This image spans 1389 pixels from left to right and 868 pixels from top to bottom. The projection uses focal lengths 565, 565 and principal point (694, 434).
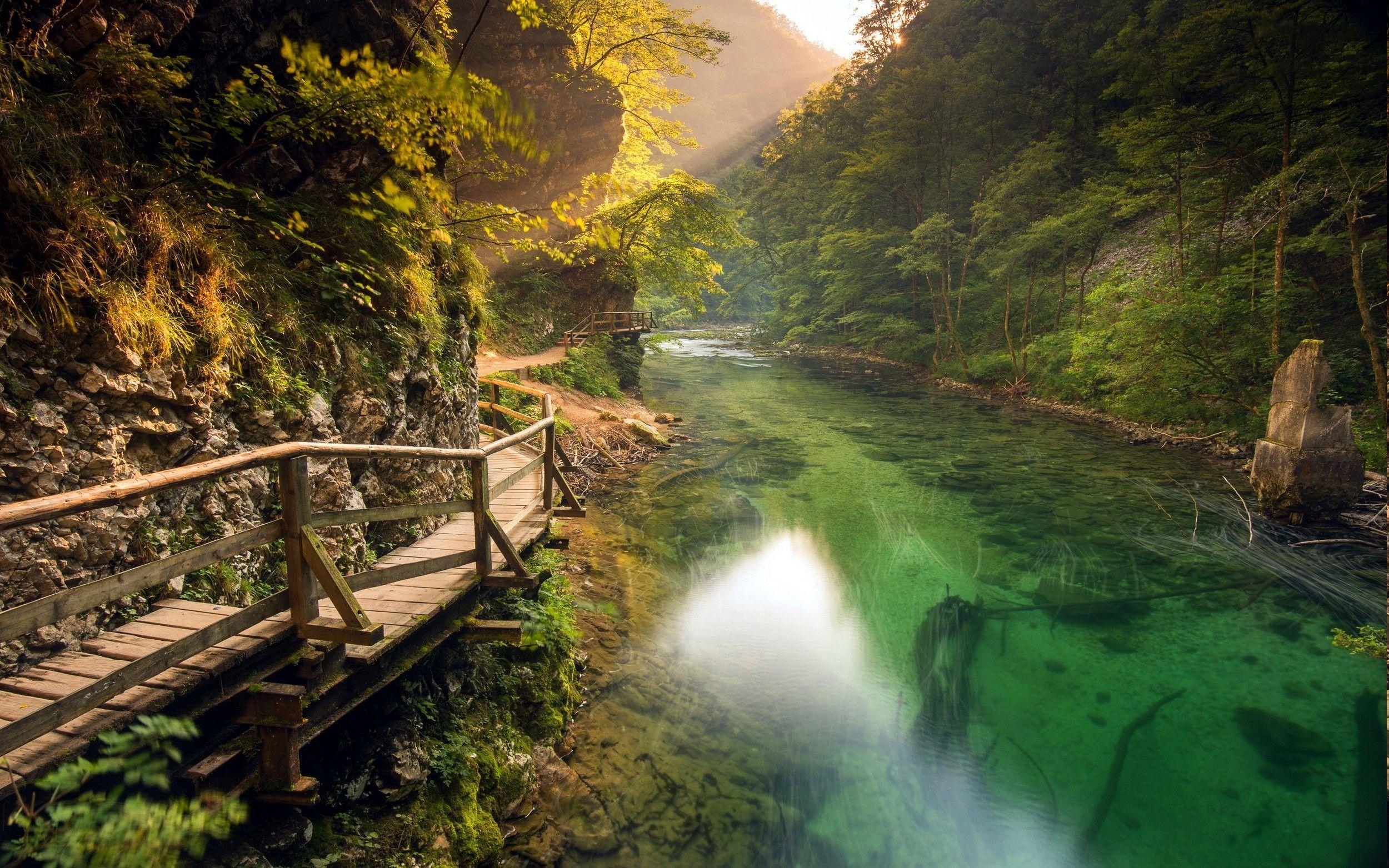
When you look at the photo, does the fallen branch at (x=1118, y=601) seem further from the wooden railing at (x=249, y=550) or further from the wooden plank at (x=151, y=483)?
the wooden plank at (x=151, y=483)

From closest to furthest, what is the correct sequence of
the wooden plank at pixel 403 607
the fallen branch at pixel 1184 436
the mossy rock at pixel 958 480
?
the wooden plank at pixel 403 607, the mossy rock at pixel 958 480, the fallen branch at pixel 1184 436

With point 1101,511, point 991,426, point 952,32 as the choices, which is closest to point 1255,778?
point 1101,511

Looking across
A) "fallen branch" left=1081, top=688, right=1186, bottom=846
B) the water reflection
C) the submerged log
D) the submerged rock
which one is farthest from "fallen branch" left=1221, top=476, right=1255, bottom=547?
the water reflection

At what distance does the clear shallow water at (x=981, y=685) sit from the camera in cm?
502

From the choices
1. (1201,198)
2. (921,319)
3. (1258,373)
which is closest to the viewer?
(1258,373)

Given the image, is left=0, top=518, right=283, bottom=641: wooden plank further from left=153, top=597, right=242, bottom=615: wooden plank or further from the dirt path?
the dirt path

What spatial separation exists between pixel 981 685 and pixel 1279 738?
291 cm

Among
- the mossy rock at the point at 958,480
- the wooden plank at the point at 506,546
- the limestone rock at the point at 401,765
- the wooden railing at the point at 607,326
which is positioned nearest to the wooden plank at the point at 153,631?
the limestone rock at the point at 401,765

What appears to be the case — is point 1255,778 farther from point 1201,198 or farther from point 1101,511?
point 1201,198

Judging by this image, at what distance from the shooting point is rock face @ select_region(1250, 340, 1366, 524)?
9750mm

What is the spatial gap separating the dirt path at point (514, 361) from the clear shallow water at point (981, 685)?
616 centimetres

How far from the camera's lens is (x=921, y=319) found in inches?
1329

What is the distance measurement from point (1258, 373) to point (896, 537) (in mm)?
11176

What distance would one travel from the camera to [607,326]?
23891mm
